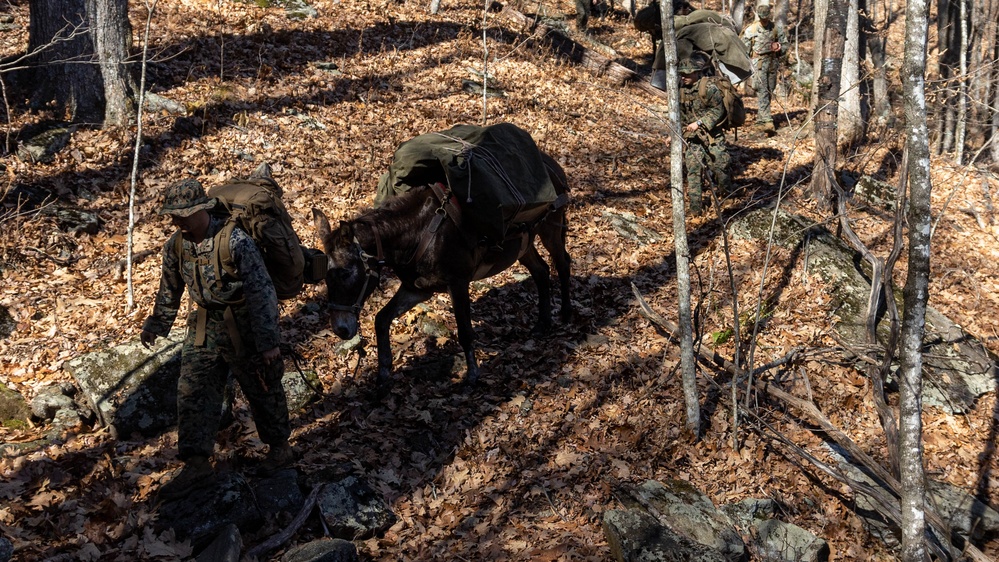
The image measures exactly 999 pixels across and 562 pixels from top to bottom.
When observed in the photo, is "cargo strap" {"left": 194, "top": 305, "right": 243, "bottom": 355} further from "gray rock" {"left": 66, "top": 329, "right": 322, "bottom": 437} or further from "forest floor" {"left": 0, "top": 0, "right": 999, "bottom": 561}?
"forest floor" {"left": 0, "top": 0, "right": 999, "bottom": 561}

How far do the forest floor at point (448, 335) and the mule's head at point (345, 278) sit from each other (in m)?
1.07

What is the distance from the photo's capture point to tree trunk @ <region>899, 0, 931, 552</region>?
5.62 meters

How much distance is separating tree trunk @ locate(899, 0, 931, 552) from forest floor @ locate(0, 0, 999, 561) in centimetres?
47

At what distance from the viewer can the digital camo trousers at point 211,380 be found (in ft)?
18.8

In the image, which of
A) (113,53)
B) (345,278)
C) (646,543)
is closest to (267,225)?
(345,278)

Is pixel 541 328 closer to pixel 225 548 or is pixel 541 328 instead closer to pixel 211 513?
pixel 211 513

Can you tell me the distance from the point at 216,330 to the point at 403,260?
226 cm

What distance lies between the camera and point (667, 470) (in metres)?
7.14

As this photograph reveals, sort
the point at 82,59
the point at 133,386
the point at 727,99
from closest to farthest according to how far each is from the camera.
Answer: the point at 133,386
the point at 82,59
the point at 727,99

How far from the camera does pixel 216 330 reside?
226 inches

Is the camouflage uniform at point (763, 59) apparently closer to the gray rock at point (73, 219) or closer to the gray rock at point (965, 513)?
the gray rock at point (965, 513)

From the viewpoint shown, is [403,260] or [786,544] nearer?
[786,544]

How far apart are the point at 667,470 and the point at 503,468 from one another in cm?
172

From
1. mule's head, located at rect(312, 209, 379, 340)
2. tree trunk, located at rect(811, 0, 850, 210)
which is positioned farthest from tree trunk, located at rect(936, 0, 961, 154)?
mule's head, located at rect(312, 209, 379, 340)
